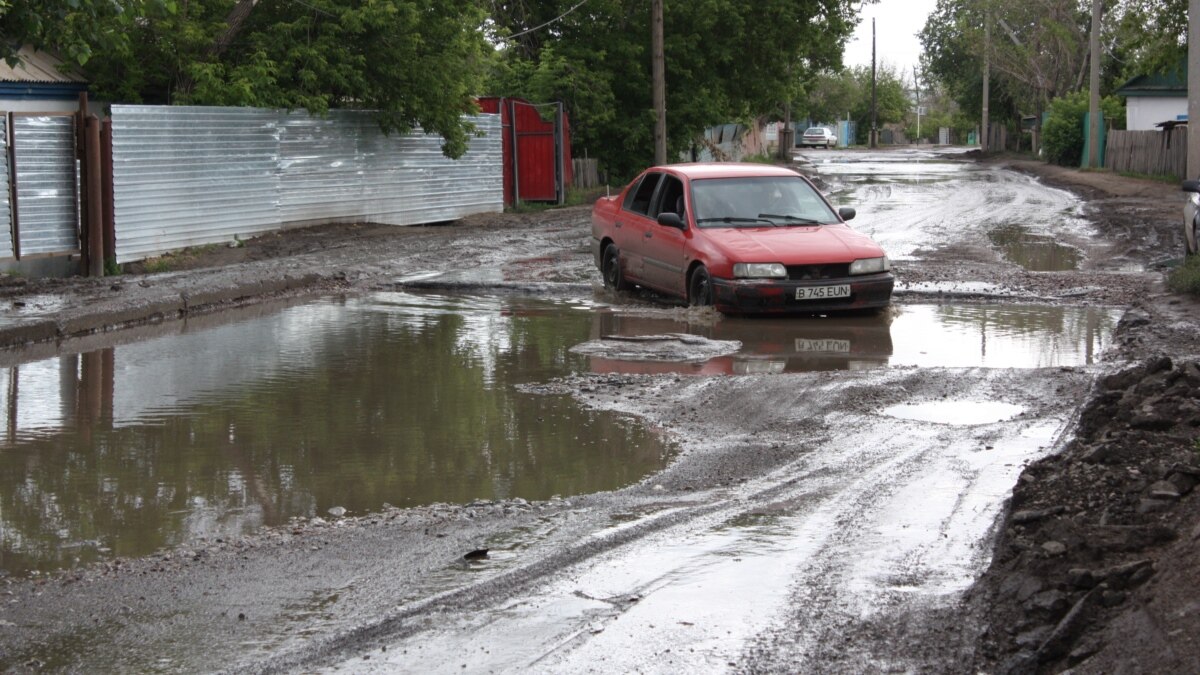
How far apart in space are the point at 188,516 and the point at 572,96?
28.3 metres

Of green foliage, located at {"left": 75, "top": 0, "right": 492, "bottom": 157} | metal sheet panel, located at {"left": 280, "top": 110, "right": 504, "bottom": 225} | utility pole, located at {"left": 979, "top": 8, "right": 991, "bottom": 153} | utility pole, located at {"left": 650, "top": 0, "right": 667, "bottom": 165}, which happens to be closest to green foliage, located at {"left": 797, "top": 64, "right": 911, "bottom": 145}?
utility pole, located at {"left": 979, "top": 8, "right": 991, "bottom": 153}

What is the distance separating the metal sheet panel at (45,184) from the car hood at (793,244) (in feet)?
27.7

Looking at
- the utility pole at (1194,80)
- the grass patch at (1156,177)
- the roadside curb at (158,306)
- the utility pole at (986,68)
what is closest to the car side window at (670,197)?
the roadside curb at (158,306)

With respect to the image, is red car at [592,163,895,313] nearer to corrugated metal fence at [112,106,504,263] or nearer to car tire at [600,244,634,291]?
car tire at [600,244,634,291]

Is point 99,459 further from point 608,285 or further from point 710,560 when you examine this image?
point 608,285

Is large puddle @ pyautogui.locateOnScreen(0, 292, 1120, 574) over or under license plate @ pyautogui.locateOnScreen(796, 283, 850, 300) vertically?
under

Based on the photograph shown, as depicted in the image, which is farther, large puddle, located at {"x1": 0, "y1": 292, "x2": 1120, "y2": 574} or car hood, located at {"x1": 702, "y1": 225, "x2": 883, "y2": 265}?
car hood, located at {"x1": 702, "y1": 225, "x2": 883, "y2": 265}

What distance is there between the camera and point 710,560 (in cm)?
552

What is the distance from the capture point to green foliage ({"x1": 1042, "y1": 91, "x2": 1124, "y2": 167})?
5109 centimetres

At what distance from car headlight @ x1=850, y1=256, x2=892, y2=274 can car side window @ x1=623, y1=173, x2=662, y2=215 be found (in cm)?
276

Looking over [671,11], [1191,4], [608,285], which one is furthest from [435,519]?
[671,11]

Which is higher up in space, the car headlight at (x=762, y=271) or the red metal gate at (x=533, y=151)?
the red metal gate at (x=533, y=151)

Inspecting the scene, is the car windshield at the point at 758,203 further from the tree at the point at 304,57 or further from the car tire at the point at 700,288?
the tree at the point at 304,57

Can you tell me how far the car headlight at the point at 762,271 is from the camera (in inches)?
493
